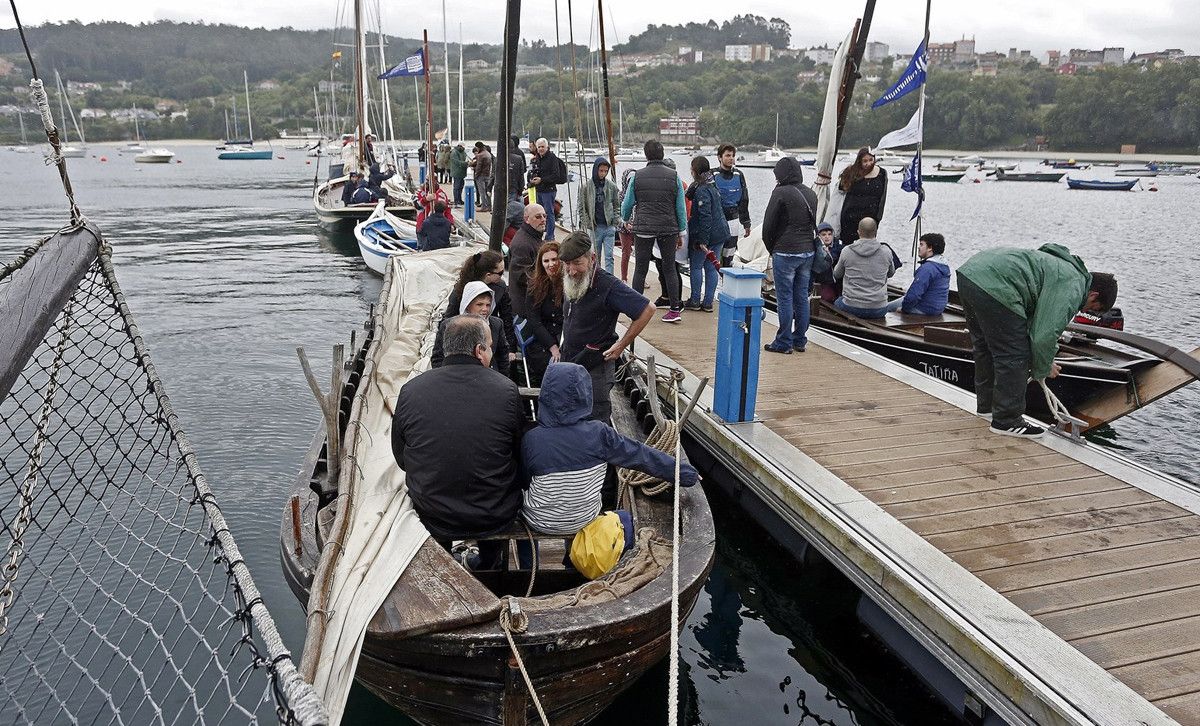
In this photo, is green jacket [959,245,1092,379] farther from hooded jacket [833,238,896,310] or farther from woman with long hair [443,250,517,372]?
hooded jacket [833,238,896,310]

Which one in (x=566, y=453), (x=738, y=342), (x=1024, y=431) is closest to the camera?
(x=566, y=453)

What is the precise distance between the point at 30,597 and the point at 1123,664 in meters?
7.17

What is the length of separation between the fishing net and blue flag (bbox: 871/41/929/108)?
34.7 feet

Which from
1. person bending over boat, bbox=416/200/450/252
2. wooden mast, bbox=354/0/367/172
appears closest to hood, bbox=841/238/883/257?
person bending over boat, bbox=416/200/450/252

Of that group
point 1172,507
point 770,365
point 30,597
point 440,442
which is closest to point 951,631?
point 1172,507

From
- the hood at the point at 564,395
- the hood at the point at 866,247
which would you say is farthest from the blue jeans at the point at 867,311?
the hood at the point at 564,395

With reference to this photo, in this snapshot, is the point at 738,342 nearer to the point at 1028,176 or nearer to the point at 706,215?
the point at 706,215

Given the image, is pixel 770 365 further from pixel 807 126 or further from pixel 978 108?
pixel 978 108


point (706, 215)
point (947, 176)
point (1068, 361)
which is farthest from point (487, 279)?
point (947, 176)

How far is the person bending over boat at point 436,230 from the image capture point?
13.8 meters

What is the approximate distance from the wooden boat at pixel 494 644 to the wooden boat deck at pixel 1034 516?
5.38 feet

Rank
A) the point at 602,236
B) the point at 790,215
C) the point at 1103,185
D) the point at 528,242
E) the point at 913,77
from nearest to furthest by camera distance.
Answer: the point at 528,242 < the point at 790,215 < the point at 602,236 < the point at 913,77 < the point at 1103,185

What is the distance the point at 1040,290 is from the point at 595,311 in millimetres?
3121

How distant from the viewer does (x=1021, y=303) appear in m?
5.78
